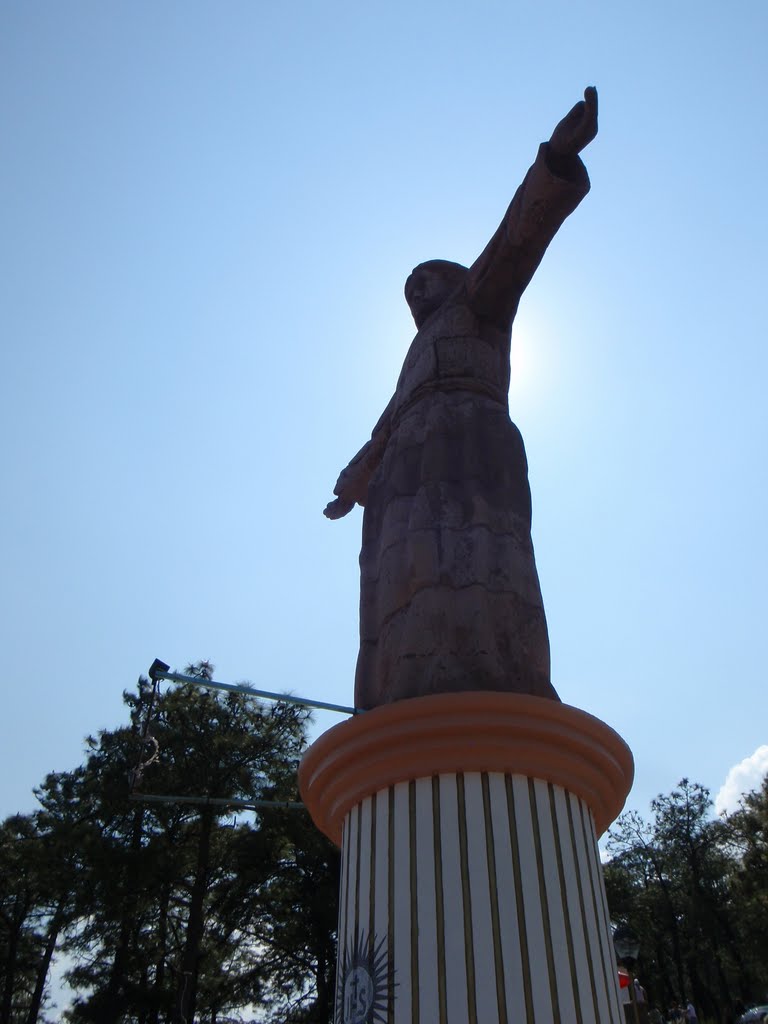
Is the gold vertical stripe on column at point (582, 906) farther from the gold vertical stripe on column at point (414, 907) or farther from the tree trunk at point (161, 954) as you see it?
the tree trunk at point (161, 954)

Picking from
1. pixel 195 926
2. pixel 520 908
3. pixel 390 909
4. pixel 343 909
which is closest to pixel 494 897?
pixel 520 908

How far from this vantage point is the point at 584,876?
392 centimetres

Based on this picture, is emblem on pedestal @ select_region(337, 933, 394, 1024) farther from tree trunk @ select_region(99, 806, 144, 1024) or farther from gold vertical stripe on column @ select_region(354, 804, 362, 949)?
tree trunk @ select_region(99, 806, 144, 1024)

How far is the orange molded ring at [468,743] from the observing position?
387 centimetres

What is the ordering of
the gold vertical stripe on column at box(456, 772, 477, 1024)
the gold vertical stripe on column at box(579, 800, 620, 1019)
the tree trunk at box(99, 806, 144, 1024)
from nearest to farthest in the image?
the gold vertical stripe on column at box(456, 772, 477, 1024)
the gold vertical stripe on column at box(579, 800, 620, 1019)
the tree trunk at box(99, 806, 144, 1024)

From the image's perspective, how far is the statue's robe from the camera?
4.57m

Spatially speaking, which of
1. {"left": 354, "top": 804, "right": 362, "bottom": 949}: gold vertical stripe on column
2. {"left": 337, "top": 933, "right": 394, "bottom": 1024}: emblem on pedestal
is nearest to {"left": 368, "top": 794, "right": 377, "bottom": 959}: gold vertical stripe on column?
{"left": 337, "top": 933, "right": 394, "bottom": 1024}: emblem on pedestal

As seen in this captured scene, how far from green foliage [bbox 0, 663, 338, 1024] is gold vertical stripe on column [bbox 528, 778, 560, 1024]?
17.3 m

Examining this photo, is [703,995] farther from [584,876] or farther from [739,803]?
[584,876]

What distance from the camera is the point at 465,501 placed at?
5133mm

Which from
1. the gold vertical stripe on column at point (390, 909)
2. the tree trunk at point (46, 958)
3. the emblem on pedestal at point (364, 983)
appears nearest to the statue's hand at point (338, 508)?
the gold vertical stripe on column at point (390, 909)

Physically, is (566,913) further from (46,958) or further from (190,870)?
(46,958)

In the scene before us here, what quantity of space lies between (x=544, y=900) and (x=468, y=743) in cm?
71

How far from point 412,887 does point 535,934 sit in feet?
1.76
